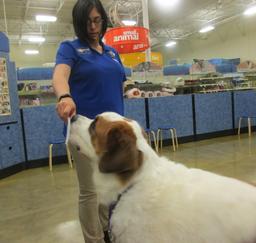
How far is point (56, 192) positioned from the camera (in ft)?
12.9

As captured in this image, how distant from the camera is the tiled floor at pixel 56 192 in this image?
9.23 ft

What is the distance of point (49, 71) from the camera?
651cm

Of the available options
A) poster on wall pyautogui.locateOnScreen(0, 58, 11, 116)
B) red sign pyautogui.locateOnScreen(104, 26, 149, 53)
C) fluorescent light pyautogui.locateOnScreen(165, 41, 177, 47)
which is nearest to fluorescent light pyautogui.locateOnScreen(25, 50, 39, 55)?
fluorescent light pyautogui.locateOnScreen(165, 41, 177, 47)

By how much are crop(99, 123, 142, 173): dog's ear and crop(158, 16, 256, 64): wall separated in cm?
1526

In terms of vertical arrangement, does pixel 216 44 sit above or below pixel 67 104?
above

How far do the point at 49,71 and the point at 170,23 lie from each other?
11.7 metres

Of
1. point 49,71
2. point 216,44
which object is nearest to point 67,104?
point 49,71

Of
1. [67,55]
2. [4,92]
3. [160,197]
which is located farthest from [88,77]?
[4,92]

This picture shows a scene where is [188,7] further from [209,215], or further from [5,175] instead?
[209,215]

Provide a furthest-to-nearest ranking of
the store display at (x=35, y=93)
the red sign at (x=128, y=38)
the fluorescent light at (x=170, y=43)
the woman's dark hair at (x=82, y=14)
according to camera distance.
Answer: the fluorescent light at (x=170, y=43), the store display at (x=35, y=93), the red sign at (x=128, y=38), the woman's dark hair at (x=82, y=14)

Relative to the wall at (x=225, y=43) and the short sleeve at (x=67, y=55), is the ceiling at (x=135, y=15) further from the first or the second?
the short sleeve at (x=67, y=55)

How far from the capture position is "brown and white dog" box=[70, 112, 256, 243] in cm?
116

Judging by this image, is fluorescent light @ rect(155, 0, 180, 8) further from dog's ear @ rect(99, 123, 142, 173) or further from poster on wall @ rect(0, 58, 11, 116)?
dog's ear @ rect(99, 123, 142, 173)

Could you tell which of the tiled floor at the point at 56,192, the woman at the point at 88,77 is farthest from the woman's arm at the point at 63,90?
the tiled floor at the point at 56,192
